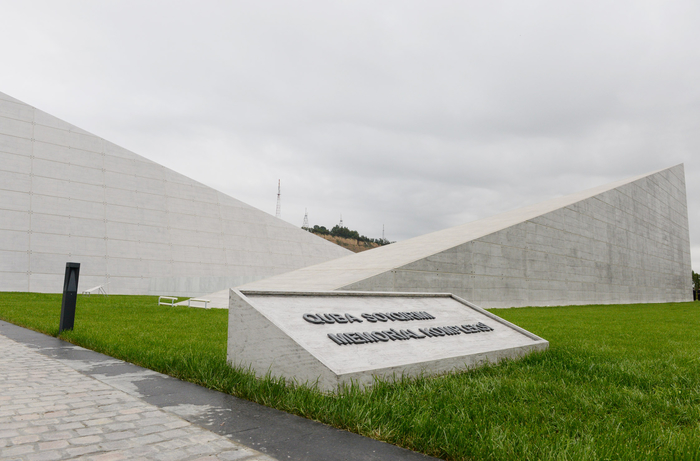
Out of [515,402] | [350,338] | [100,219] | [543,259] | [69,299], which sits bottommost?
[515,402]

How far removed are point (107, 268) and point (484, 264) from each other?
21678mm

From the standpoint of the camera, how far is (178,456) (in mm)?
2703

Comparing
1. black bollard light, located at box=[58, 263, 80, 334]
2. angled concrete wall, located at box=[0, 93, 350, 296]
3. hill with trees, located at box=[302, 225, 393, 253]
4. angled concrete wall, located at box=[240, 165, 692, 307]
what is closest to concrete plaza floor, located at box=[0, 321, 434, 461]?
black bollard light, located at box=[58, 263, 80, 334]

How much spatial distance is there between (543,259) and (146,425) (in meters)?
23.2

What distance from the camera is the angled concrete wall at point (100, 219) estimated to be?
2480 centimetres

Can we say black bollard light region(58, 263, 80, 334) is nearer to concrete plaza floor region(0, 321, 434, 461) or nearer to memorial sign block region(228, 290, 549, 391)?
concrete plaza floor region(0, 321, 434, 461)

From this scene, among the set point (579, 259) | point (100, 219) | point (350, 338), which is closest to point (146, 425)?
point (350, 338)

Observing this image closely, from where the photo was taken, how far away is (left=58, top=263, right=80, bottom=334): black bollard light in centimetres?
769

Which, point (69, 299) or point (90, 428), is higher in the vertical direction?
point (69, 299)

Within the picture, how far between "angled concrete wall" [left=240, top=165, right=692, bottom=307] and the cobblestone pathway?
423 inches

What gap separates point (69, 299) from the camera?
7.70 m

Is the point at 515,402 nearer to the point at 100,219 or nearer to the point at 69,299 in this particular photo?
the point at 69,299

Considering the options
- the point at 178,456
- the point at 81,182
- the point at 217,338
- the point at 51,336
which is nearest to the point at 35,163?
the point at 81,182

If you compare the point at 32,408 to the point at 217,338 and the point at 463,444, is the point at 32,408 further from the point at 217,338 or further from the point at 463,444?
the point at 217,338
